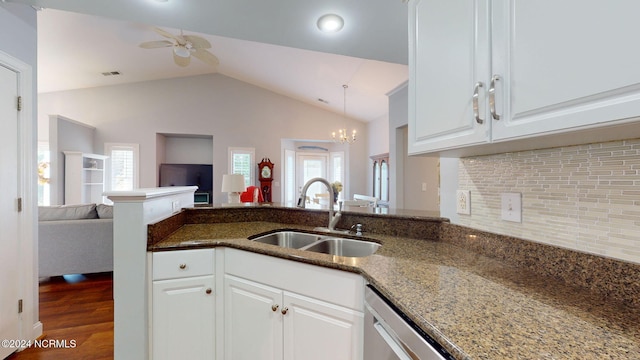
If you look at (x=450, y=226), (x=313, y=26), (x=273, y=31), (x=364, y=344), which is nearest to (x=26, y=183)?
(x=273, y=31)

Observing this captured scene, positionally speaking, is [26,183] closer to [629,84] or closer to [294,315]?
[294,315]

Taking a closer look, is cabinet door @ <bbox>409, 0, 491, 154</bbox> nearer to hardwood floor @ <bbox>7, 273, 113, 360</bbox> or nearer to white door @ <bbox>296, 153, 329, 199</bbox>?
hardwood floor @ <bbox>7, 273, 113, 360</bbox>

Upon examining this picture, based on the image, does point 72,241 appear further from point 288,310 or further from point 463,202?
point 463,202

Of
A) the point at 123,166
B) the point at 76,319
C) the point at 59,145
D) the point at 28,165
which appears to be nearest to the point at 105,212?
the point at 76,319

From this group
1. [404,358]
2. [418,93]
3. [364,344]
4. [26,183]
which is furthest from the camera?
[26,183]

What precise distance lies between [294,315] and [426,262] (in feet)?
2.16

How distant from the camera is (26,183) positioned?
185 centimetres

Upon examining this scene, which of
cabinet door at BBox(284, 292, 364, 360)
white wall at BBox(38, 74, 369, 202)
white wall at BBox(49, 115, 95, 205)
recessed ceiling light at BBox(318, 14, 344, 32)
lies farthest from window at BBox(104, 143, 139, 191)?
cabinet door at BBox(284, 292, 364, 360)

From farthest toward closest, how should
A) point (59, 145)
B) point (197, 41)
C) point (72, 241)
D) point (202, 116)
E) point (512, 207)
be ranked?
point (202, 116), point (59, 145), point (197, 41), point (72, 241), point (512, 207)

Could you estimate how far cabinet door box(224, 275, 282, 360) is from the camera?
1324 mm

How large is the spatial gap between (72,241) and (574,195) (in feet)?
13.8

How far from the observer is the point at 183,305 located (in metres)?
1.50

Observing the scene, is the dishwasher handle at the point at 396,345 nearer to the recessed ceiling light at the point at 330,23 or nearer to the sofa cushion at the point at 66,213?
the recessed ceiling light at the point at 330,23

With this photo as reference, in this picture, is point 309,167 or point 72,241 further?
point 309,167
